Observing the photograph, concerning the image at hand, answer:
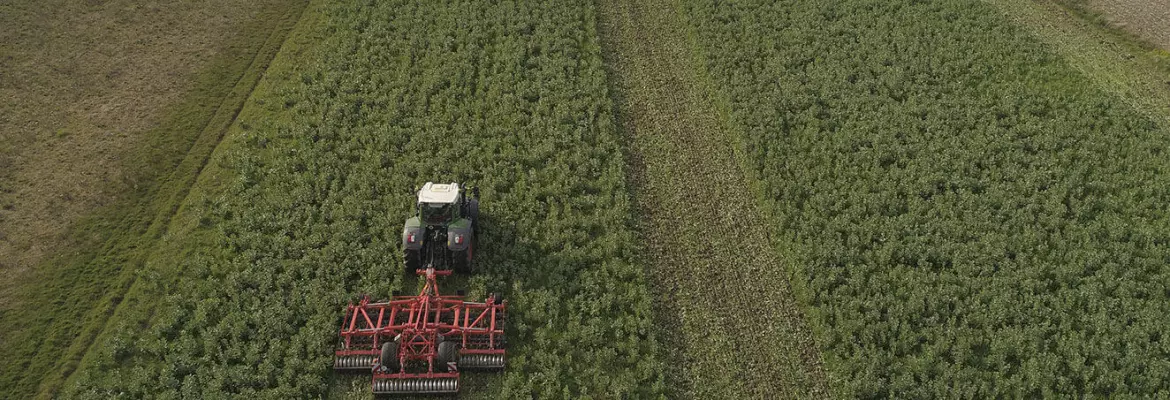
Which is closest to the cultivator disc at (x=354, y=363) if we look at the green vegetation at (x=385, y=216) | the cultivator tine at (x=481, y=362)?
the green vegetation at (x=385, y=216)

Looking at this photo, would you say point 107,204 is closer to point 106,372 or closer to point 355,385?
point 106,372

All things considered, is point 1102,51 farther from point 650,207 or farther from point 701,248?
point 650,207

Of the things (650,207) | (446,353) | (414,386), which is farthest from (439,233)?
(650,207)

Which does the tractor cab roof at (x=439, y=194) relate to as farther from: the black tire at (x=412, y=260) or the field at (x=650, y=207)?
the field at (x=650, y=207)

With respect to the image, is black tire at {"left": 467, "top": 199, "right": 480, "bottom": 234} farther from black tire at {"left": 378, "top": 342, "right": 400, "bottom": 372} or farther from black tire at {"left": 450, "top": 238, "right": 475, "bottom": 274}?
black tire at {"left": 378, "top": 342, "right": 400, "bottom": 372}

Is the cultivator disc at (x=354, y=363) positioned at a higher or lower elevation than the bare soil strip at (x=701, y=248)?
higher
